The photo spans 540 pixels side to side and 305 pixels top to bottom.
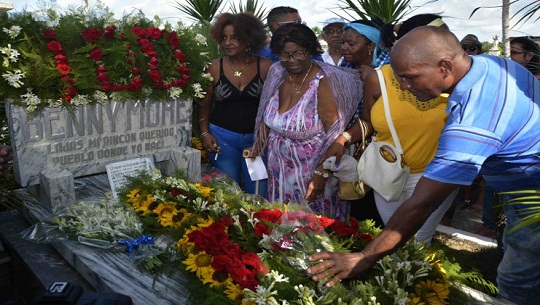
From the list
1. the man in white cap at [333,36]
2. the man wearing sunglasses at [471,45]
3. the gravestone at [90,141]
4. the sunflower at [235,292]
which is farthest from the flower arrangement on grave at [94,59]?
the man wearing sunglasses at [471,45]

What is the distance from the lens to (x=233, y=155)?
154 inches

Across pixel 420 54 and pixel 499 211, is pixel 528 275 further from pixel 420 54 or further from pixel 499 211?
pixel 499 211

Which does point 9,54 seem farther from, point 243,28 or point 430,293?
point 430,293

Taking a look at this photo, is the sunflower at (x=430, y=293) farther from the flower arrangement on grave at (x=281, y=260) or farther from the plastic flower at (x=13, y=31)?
the plastic flower at (x=13, y=31)

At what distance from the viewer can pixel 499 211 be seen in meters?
4.00

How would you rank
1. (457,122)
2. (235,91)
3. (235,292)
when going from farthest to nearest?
(235,91), (235,292), (457,122)

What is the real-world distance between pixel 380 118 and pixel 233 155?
1.44 m

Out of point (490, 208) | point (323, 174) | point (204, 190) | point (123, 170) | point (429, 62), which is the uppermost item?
point (429, 62)

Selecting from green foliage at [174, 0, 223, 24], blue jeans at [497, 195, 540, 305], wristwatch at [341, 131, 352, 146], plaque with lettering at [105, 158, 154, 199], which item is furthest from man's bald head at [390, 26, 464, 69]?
green foliage at [174, 0, 223, 24]

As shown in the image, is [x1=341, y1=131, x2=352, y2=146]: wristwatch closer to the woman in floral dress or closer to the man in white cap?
the woman in floral dress

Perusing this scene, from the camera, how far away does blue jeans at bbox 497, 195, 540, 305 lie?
2348 mm

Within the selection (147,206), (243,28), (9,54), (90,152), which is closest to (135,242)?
(147,206)

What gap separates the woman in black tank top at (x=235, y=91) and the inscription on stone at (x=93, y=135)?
34 cm

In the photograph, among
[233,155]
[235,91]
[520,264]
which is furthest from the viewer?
[233,155]
